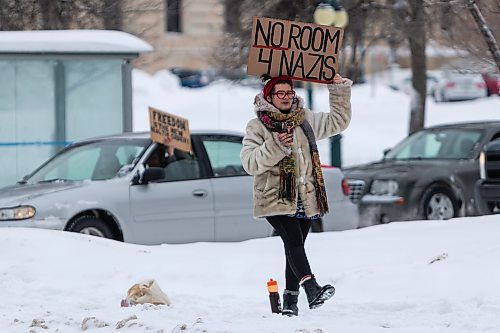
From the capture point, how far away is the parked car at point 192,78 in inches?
1978

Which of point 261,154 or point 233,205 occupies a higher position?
point 261,154

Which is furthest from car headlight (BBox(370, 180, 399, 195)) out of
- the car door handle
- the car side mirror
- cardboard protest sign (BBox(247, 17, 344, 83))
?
cardboard protest sign (BBox(247, 17, 344, 83))

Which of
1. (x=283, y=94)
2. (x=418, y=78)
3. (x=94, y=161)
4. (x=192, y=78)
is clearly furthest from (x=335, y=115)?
(x=192, y=78)

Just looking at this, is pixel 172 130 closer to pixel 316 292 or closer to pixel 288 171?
A: pixel 288 171

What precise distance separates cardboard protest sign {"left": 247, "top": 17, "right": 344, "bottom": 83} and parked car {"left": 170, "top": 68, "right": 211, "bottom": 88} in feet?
132

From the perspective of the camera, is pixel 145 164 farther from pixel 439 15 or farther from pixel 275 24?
pixel 439 15

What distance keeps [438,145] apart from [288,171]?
9448 mm

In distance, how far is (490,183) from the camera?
13.4 m

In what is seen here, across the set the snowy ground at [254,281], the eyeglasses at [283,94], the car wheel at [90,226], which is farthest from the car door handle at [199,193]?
the eyeglasses at [283,94]

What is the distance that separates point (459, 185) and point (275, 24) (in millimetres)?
7973

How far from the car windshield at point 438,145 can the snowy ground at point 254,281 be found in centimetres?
485

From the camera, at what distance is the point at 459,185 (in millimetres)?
16031

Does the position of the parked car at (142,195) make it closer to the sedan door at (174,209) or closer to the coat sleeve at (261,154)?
the sedan door at (174,209)

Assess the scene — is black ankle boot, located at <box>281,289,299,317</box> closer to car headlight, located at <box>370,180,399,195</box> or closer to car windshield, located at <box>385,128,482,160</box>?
car headlight, located at <box>370,180,399,195</box>
